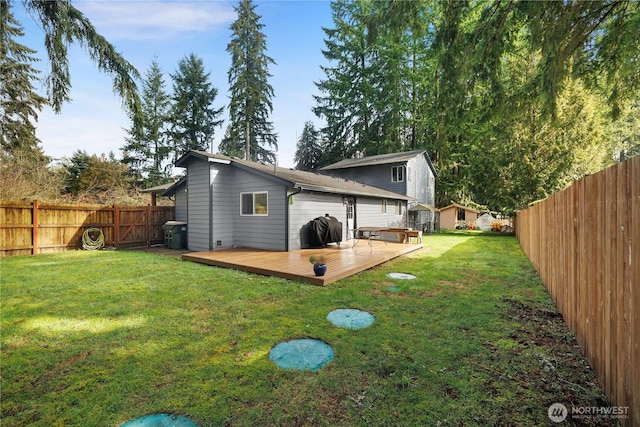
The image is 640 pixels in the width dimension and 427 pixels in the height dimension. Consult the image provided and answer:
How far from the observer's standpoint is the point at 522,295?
15.6ft

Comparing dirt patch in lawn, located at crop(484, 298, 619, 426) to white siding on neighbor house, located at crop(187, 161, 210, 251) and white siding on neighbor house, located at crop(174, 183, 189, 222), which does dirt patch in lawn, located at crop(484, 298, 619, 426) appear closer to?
white siding on neighbor house, located at crop(187, 161, 210, 251)

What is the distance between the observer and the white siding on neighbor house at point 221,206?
9461 millimetres

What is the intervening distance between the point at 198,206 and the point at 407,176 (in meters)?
12.7

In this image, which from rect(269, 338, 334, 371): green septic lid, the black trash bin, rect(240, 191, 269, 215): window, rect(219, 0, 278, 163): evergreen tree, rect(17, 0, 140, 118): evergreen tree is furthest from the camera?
rect(219, 0, 278, 163): evergreen tree

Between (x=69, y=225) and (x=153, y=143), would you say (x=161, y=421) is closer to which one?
(x=69, y=225)

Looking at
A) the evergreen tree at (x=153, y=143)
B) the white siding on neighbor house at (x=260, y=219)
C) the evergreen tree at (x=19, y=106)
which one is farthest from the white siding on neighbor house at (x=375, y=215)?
the evergreen tree at (x=153, y=143)

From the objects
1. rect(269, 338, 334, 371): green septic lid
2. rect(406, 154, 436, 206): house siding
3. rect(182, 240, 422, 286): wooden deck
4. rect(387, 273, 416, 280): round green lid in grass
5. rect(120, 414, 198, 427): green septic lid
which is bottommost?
rect(120, 414, 198, 427): green septic lid

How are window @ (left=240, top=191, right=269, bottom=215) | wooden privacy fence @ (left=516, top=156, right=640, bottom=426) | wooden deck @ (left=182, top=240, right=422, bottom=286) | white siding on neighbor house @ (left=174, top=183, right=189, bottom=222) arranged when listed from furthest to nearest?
1. white siding on neighbor house @ (left=174, top=183, right=189, bottom=222)
2. window @ (left=240, top=191, right=269, bottom=215)
3. wooden deck @ (left=182, top=240, right=422, bottom=286)
4. wooden privacy fence @ (left=516, top=156, right=640, bottom=426)

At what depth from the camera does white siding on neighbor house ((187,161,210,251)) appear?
31.3ft

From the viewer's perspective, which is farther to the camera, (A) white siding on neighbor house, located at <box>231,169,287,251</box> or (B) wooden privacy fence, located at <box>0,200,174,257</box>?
(A) white siding on neighbor house, located at <box>231,169,287,251</box>

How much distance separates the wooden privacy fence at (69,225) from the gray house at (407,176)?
39.9 feet

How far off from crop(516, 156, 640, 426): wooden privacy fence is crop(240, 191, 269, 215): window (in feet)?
25.5

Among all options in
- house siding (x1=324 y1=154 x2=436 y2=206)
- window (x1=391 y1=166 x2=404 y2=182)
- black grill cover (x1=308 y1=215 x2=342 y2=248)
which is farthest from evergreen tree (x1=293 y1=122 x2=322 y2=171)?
black grill cover (x1=308 y1=215 x2=342 y2=248)

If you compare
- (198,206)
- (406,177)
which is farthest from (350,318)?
(406,177)
